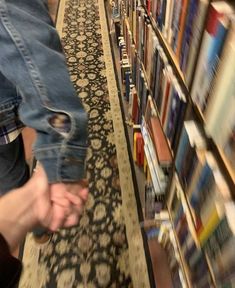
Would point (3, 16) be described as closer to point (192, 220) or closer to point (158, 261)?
point (192, 220)

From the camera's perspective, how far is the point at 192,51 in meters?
0.64

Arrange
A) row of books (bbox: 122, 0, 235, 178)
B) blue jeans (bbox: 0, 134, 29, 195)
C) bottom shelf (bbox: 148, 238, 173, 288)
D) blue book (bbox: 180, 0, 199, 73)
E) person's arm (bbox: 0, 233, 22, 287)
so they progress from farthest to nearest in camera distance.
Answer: bottom shelf (bbox: 148, 238, 173, 288)
blue jeans (bbox: 0, 134, 29, 195)
blue book (bbox: 180, 0, 199, 73)
row of books (bbox: 122, 0, 235, 178)
person's arm (bbox: 0, 233, 22, 287)

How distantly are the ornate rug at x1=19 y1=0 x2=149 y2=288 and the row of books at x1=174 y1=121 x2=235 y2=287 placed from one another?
627mm

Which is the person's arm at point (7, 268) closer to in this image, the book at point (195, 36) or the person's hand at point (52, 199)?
the person's hand at point (52, 199)

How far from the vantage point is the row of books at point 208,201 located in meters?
0.54

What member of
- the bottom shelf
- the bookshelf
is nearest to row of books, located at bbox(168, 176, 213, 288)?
the bookshelf

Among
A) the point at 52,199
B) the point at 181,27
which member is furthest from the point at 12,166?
the point at 181,27

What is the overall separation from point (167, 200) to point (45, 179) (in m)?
0.56

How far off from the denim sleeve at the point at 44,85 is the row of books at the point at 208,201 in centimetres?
28

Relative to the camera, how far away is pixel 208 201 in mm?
616

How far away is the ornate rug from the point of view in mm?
1173

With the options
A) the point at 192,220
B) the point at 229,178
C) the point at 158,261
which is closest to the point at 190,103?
the point at 229,178

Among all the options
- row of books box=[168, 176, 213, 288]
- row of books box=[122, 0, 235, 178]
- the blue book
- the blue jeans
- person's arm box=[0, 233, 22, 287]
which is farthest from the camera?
the blue jeans

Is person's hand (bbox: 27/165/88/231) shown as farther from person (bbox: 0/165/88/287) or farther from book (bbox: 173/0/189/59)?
book (bbox: 173/0/189/59)
